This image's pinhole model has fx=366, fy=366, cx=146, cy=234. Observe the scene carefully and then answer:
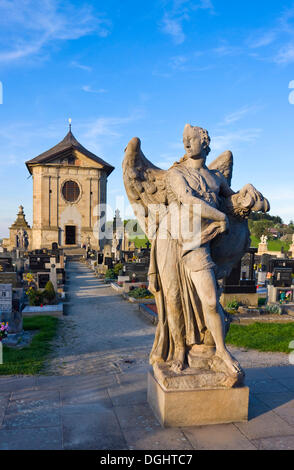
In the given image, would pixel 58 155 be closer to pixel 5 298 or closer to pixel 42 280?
pixel 42 280

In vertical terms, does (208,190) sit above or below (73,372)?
above

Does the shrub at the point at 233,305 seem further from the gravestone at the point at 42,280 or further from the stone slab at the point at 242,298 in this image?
the gravestone at the point at 42,280

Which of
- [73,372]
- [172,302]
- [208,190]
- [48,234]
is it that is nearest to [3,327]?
[73,372]

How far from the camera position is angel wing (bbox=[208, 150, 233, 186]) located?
4051 millimetres

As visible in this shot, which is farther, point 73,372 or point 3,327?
point 3,327

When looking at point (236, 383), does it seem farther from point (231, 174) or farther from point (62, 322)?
point (62, 322)

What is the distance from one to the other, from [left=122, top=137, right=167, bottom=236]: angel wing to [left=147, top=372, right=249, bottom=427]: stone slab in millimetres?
1612

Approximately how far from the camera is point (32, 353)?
6719 millimetres

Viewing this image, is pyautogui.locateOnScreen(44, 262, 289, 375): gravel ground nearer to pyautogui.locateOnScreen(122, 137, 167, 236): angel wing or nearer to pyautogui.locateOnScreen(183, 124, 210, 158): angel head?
pyautogui.locateOnScreen(122, 137, 167, 236): angel wing

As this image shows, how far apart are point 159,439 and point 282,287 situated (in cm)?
1142

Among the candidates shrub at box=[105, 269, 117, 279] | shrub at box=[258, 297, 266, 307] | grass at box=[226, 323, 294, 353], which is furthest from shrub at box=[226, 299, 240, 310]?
shrub at box=[105, 269, 117, 279]

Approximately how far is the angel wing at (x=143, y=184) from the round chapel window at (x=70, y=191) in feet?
131

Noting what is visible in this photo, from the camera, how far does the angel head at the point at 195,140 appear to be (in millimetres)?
3623
